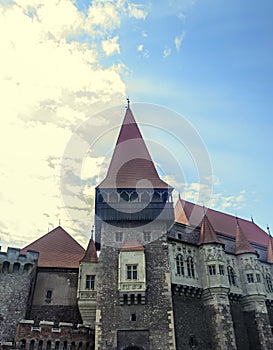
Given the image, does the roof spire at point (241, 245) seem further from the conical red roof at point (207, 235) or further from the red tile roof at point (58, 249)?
the red tile roof at point (58, 249)

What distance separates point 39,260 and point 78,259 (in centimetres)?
317

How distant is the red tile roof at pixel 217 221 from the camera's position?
108 ft

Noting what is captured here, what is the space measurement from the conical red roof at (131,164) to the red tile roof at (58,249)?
20.9 feet

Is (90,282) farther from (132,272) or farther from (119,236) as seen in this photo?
(119,236)

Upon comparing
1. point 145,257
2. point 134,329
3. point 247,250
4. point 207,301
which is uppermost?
→ point 247,250

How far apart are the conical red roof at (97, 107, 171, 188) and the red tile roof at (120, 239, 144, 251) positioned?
181 inches

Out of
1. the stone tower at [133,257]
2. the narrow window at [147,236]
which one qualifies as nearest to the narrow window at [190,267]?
the stone tower at [133,257]

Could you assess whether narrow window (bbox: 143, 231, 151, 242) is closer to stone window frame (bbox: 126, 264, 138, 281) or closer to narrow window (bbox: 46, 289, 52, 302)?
stone window frame (bbox: 126, 264, 138, 281)

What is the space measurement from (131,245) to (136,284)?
2967 mm

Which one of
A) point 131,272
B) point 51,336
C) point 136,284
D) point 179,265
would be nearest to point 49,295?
point 51,336

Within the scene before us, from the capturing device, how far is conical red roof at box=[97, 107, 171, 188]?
95.1 feet

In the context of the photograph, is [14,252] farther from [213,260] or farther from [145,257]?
[213,260]

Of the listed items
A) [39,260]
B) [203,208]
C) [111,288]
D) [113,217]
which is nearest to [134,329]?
[111,288]

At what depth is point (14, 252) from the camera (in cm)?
2694
